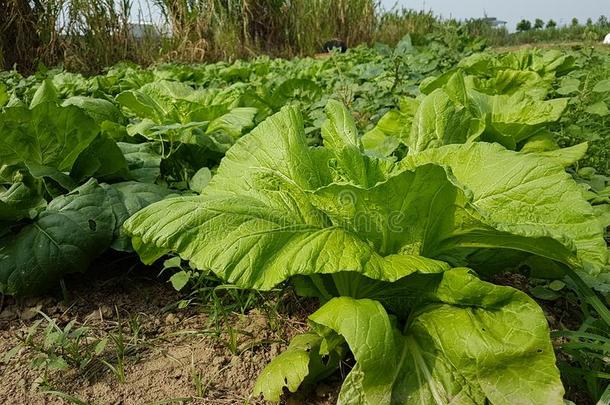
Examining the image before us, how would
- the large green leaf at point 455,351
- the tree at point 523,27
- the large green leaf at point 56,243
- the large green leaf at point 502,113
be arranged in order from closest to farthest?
the large green leaf at point 455,351
the large green leaf at point 56,243
the large green leaf at point 502,113
the tree at point 523,27

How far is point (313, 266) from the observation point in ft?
3.63

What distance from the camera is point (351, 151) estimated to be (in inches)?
52.6

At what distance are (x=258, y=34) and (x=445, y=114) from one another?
9.39m

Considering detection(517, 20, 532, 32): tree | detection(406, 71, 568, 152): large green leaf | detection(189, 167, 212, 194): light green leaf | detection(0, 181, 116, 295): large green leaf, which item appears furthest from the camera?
detection(517, 20, 532, 32): tree

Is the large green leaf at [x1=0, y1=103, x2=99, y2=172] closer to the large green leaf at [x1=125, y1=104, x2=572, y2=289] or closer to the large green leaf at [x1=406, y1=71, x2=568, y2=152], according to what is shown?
the large green leaf at [x1=125, y1=104, x2=572, y2=289]

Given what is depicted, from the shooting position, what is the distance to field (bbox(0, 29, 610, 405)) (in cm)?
112

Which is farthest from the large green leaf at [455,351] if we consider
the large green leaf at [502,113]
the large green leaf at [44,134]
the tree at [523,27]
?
the tree at [523,27]

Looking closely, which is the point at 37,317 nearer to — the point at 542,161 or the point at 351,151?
the point at 351,151

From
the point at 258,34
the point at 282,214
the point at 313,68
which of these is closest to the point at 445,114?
the point at 282,214

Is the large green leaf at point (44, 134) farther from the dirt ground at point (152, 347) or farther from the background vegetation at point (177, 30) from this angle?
the background vegetation at point (177, 30)

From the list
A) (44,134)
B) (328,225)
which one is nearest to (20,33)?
(44,134)

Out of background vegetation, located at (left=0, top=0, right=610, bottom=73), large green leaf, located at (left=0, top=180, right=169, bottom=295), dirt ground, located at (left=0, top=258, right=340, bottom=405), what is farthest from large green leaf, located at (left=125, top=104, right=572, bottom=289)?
background vegetation, located at (left=0, top=0, right=610, bottom=73)

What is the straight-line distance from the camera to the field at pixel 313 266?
3.68ft

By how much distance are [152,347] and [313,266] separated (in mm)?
696
